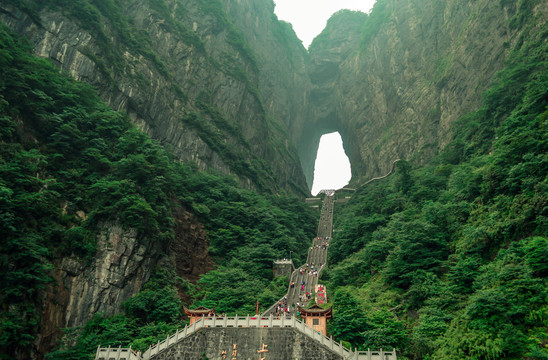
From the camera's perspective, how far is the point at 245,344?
16984 mm

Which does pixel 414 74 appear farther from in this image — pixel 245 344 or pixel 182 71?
pixel 245 344

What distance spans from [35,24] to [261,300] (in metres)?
33.1

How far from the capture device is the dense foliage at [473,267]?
539 inches

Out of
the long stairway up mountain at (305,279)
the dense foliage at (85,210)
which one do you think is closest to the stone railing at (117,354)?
the dense foliage at (85,210)

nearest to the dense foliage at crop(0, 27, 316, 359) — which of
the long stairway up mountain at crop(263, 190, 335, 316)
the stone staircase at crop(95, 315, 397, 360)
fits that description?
the long stairway up mountain at crop(263, 190, 335, 316)

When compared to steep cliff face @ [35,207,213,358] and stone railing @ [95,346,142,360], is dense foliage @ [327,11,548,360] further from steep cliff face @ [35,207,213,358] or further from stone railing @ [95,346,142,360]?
steep cliff face @ [35,207,213,358]

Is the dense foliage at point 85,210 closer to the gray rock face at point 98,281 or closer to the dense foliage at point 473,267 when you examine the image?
the gray rock face at point 98,281

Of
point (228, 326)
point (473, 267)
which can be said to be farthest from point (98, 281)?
point (473, 267)

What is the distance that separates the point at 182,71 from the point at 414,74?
123 feet

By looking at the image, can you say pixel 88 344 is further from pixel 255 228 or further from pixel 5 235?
pixel 255 228

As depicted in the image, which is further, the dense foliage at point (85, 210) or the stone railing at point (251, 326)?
the dense foliage at point (85, 210)

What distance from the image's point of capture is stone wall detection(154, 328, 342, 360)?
16562mm

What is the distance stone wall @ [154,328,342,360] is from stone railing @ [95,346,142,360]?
3.15ft

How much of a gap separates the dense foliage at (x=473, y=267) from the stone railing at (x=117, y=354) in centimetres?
921
